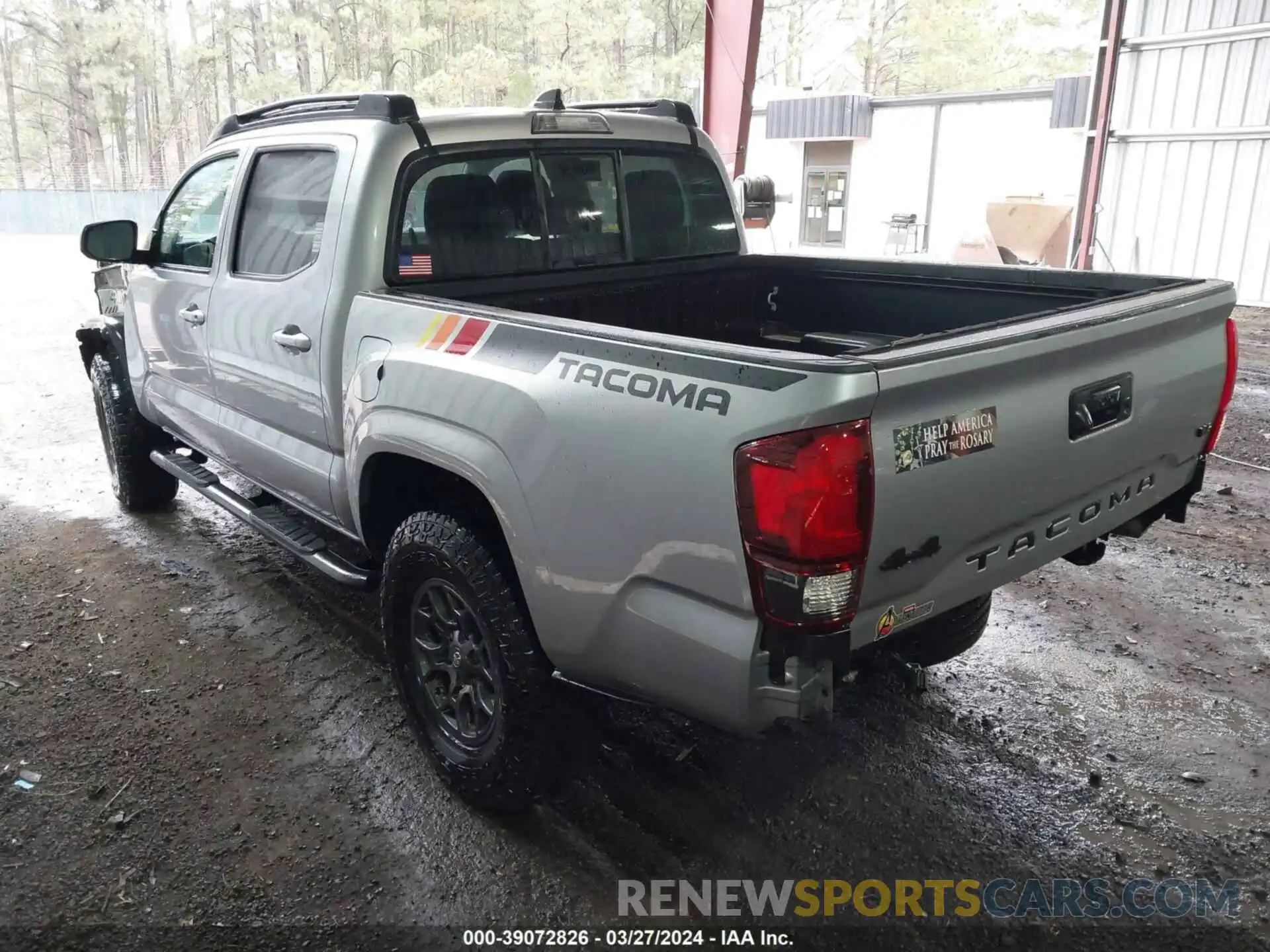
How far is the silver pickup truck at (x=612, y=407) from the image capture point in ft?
6.25

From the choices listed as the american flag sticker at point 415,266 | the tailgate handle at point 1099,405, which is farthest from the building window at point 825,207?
the tailgate handle at point 1099,405

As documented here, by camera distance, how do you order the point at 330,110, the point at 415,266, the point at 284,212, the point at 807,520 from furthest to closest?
the point at 284,212, the point at 330,110, the point at 415,266, the point at 807,520

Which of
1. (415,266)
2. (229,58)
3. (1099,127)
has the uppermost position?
(229,58)

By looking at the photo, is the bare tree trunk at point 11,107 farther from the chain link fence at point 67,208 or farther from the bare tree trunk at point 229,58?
the chain link fence at point 67,208

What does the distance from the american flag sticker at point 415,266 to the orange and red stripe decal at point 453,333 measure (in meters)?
0.50

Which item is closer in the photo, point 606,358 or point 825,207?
point 606,358

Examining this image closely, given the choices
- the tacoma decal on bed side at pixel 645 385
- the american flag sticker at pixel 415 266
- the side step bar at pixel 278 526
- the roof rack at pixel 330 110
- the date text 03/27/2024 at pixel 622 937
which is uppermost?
the roof rack at pixel 330 110

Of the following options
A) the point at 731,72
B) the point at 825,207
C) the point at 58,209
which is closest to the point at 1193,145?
the point at 731,72

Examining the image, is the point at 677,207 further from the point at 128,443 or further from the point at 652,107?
the point at 128,443

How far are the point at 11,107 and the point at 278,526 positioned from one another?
4310 cm

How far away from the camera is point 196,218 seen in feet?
13.6

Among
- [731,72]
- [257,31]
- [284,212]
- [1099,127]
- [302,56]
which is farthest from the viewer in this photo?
[257,31]

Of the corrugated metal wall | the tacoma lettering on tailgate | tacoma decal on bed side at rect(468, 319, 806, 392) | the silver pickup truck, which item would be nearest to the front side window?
the silver pickup truck

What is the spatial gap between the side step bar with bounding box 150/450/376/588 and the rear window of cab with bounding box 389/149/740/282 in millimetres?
1012
